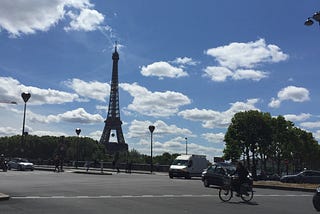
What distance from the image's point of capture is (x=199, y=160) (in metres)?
44.9

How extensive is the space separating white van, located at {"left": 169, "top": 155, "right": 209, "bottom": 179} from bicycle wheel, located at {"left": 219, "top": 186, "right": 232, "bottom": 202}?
22.8m

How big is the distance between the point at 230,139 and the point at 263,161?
35.6 ft

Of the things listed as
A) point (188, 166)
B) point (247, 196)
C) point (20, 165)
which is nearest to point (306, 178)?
point (188, 166)

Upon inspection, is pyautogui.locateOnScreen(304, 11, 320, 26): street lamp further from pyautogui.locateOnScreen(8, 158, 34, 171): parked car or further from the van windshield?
pyautogui.locateOnScreen(8, 158, 34, 171): parked car

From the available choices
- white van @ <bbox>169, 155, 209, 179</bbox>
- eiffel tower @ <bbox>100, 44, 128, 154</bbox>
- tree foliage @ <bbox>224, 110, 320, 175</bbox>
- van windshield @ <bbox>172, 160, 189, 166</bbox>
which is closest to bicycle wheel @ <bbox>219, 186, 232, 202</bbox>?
white van @ <bbox>169, 155, 209, 179</bbox>

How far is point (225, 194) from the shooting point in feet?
62.7

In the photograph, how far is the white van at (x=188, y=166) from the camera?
42.0m

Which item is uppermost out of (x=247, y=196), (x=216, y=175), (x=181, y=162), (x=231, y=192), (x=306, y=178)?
(x=181, y=162)

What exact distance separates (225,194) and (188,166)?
77.6ft

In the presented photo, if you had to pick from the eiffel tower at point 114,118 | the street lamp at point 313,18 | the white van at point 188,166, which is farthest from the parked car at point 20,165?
the eiffel tower at point 114,118

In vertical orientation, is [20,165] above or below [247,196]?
above

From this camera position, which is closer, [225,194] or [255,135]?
[225,194]

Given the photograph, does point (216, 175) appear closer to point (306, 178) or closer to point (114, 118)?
point (306, 178)

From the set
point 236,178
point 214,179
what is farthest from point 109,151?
point 236,178
